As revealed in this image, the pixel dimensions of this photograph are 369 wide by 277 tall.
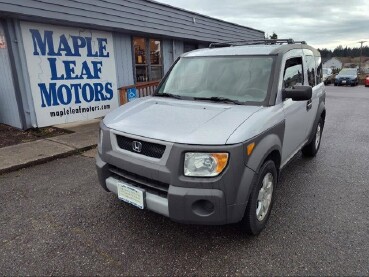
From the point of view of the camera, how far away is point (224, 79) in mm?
3412

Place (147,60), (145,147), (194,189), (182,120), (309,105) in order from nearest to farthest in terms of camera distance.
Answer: (194,189)
(145,147)
(182,120)
(309,105)
(147,60)

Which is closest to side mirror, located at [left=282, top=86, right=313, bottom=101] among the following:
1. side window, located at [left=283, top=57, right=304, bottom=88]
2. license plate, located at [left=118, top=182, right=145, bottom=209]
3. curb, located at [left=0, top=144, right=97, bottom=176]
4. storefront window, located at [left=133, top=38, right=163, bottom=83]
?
side window, located at [left=283, top=57, right=304, bottom=88]

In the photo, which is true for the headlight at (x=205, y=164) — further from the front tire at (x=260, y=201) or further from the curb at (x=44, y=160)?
the curb at (x=44, y=160)

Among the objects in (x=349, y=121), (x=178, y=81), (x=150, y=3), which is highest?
(x=150, y=3)

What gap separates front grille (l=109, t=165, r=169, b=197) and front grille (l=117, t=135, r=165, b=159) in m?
0.24

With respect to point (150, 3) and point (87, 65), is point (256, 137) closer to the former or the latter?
point (87, 65)

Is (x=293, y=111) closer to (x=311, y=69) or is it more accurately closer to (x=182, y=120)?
(x=311, y=69)

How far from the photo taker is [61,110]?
7477mm

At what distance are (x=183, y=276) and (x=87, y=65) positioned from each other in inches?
274

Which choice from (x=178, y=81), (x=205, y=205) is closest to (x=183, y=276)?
(x=205, y=205)

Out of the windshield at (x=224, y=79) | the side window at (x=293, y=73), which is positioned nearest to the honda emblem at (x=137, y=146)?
the windshield at (x=224, y=79)

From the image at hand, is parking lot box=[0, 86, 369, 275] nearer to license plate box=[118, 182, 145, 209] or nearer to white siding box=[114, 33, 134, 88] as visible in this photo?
license plate box=[118, 182, 145, 209]

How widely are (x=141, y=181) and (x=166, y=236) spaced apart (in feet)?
2.23

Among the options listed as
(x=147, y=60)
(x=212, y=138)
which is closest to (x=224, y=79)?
(x=212, y=138)
